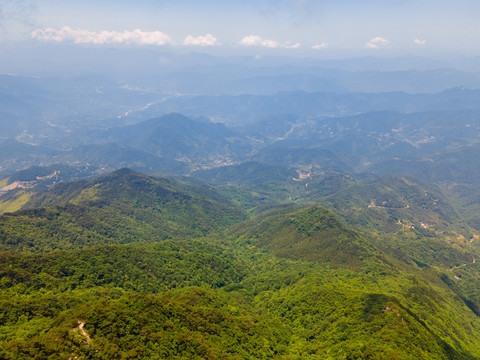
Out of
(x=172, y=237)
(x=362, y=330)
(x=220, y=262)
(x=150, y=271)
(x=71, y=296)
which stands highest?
(x=71, y=296)

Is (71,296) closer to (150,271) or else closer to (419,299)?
(150,271)

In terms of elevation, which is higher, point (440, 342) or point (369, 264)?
point (440, 342)

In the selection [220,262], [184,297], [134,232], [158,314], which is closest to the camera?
[158,314]

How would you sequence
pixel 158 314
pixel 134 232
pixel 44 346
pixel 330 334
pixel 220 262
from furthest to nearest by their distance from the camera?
pixel 134 232 → pixel 220 262 → pixel 330 334 → pixel 158 314 → pixel 44 346

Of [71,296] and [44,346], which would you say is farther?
[71,296]

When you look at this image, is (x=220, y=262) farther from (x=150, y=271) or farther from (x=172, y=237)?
(x=172, y=237)

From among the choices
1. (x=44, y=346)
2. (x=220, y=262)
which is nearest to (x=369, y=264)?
(x=220, y=262)
